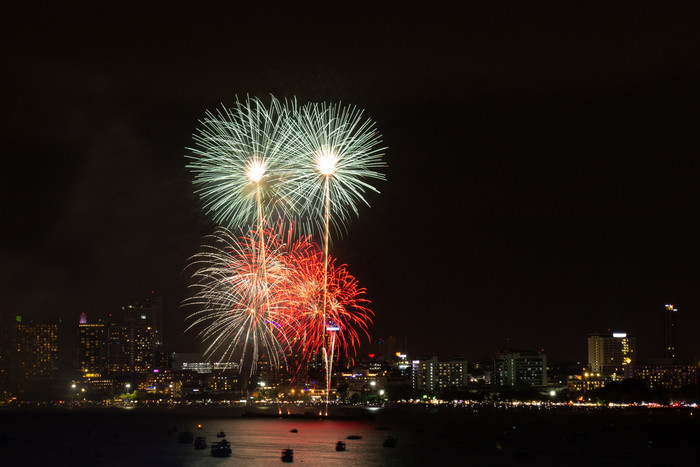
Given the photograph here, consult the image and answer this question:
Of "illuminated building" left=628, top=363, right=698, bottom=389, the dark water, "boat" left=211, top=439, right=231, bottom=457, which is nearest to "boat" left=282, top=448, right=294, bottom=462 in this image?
the dark water

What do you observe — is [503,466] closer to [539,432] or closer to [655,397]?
[539,432]

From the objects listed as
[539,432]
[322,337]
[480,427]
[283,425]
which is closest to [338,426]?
[283,425]

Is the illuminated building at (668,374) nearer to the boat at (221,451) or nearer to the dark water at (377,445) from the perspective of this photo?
the dark water at (377,445)

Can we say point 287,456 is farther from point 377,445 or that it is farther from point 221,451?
point 377,445

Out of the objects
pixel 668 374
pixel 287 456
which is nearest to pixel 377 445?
pixel 287 456

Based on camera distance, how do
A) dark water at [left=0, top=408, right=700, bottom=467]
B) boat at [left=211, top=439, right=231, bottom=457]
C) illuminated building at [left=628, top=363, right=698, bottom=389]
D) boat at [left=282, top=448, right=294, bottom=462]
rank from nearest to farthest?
boat at [left=282, top=448, right=294, bottom=462]
dark water at [left=0, top=408, right=700, bottom=467]
boat at [left=211, top=439, right=231, bottom=457]
illuminated building at [left=628, top=363, right=698, bottom=389]

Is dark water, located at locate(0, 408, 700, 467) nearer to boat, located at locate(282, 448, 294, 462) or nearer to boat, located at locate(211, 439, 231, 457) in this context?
boat, located at locate(282, 448, 294, 462)

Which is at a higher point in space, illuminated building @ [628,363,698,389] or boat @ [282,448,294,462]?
illuminated building @ [628,363,698,389]

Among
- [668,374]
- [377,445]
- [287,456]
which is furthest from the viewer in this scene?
[668,374]
